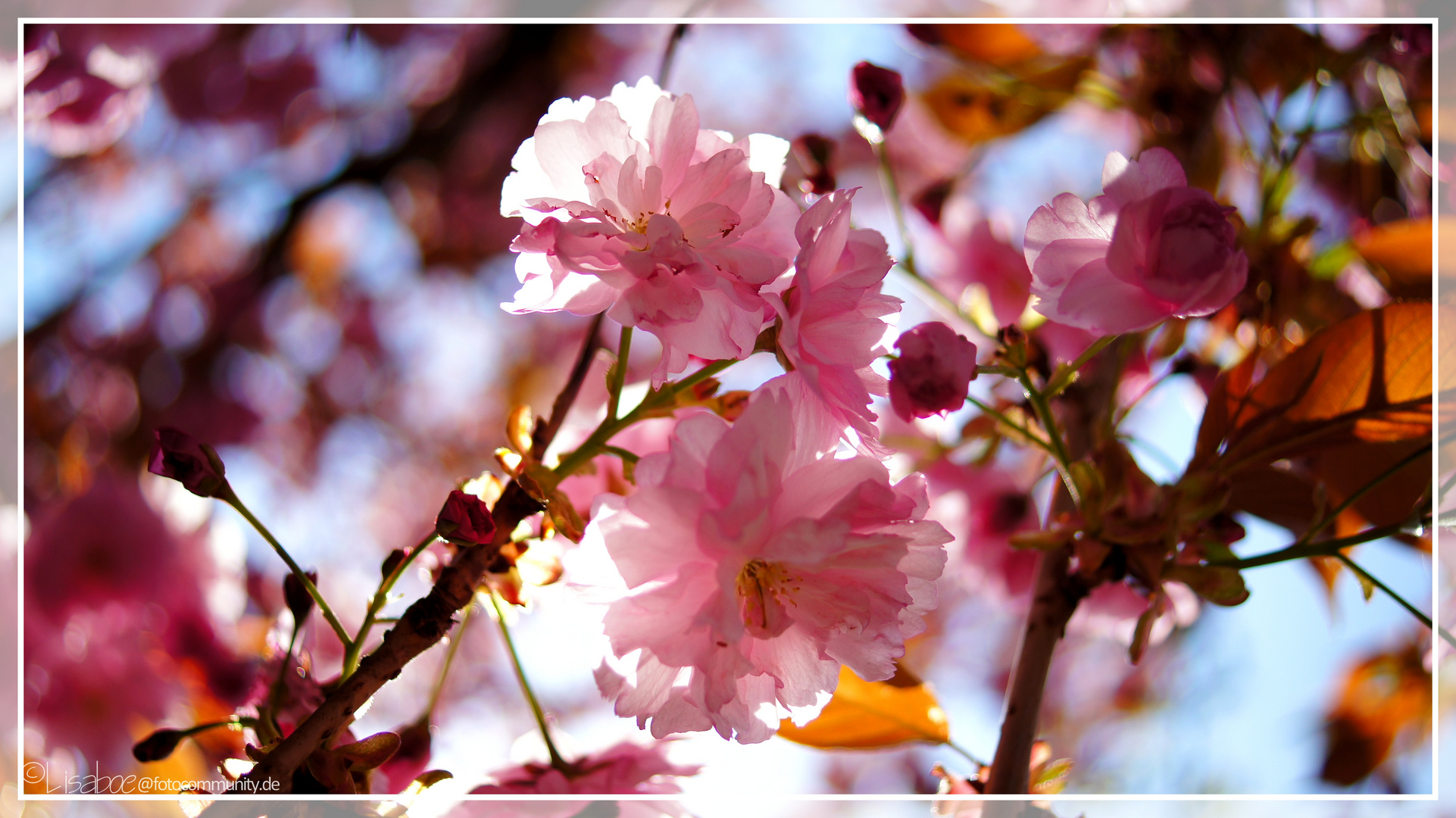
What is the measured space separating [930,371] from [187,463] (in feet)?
1.35

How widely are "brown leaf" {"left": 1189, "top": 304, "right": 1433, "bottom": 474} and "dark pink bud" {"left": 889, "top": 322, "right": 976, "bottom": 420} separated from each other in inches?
12.0

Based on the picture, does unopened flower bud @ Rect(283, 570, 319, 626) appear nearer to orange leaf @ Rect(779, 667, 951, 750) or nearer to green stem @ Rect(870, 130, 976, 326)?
orange leaf @ Rect(779, 667, 951, 750)

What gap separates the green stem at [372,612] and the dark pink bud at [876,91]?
0.47 m

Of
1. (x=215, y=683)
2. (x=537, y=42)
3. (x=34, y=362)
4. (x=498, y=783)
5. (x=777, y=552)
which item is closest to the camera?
(x=777, y=552)

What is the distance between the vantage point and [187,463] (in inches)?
18.4

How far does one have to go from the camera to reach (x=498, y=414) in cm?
275

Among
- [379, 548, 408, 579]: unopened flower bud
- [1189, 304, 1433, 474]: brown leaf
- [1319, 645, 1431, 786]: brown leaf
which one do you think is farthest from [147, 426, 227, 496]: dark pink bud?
[1319, 645, 1431, 786]: brown leaf

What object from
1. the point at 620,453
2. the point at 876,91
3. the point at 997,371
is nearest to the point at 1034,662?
the point at 997,371

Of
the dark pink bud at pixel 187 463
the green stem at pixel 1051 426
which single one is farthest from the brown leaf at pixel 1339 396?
the dark pink bud at pixel 187 463

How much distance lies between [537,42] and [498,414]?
1.19 m

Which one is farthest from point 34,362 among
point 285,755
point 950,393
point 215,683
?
point 950,393

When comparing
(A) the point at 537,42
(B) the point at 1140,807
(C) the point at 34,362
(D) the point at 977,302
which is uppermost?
(A) the point at 537,42

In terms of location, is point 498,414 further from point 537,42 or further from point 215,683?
point 215,683

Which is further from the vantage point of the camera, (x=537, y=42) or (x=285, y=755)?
(x=537, y=42)
